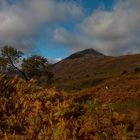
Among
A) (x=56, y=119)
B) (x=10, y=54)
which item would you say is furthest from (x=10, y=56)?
(x=56, y=119)

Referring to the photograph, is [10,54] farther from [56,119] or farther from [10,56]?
[56,119]

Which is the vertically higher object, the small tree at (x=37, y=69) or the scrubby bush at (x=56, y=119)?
the small tree at (x=37, y=69)

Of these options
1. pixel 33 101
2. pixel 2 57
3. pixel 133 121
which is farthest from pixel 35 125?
pixel 2 57

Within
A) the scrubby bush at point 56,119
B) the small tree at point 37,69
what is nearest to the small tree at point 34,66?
the small tree at point 37,69

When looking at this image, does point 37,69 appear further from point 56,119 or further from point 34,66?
point 56,119

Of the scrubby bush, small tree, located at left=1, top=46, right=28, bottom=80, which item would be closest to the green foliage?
small tree, located at left=1, top=46, right=28, bottom=80

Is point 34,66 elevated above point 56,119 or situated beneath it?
elevated above

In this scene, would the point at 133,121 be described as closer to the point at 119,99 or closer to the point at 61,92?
the point at 61,92

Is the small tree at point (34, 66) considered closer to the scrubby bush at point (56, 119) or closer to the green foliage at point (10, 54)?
the green foliage at point (10, 54)

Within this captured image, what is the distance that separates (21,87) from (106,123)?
3596 mm

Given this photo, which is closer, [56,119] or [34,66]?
[56,119]

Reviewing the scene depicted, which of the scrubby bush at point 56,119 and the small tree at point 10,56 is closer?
the scrubby bush at point 56,119

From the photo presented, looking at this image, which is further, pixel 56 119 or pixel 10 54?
pixel 10 54

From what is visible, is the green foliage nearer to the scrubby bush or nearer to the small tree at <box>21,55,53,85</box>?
the small tree at <box>21,55,53,85</box>
